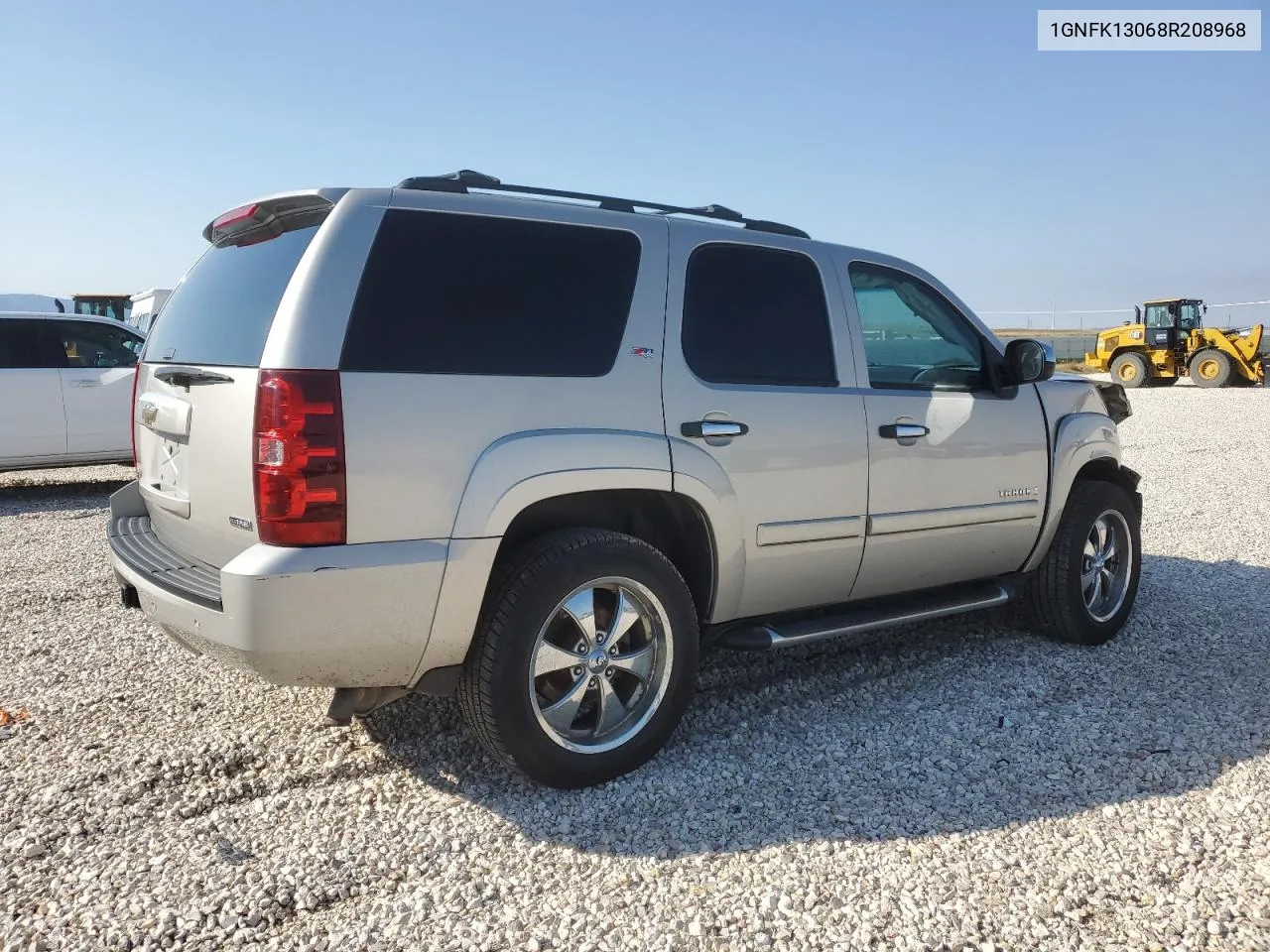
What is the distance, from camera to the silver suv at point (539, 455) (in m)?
2.74

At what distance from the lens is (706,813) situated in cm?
306

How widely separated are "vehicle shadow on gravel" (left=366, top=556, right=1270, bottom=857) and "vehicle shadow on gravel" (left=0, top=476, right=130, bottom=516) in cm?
691

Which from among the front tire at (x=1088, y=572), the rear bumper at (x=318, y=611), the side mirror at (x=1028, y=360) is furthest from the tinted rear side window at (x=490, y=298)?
the front tire at (x=1088, y=572)

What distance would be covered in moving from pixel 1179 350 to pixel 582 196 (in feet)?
88.0

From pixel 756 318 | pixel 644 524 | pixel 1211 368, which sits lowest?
pixel 644 524

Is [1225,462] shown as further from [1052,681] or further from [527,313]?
[527,313]

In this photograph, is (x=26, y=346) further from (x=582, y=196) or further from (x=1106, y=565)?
(x=1106, y=565)

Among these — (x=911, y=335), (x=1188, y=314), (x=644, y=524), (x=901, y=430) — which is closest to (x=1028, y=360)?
(x=911, y=335)

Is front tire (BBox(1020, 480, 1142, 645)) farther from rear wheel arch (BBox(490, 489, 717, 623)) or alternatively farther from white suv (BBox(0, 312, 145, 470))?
white suv (BBox(0, 312, 145, 470))

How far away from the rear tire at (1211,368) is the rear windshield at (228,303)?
2680 cm

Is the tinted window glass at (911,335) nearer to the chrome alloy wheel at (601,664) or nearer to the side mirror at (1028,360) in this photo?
the side mirror at (1028,360)

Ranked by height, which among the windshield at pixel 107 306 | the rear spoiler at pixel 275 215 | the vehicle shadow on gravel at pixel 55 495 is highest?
the windshield at pixel 107 306

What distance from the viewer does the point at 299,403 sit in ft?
8.71

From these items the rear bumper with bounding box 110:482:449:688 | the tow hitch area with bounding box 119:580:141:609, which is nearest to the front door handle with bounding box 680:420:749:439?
the rear bumper with bounding box 110:482:449:688
